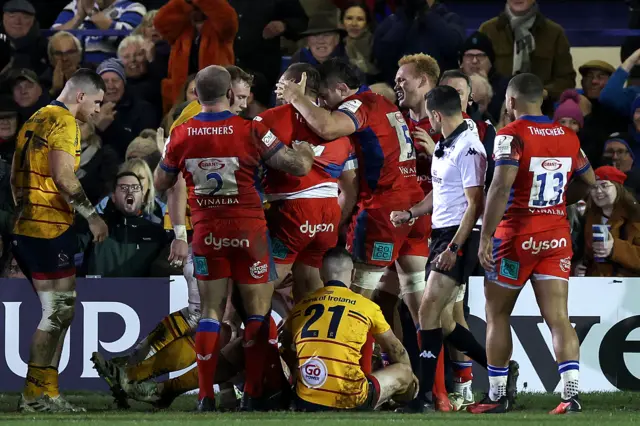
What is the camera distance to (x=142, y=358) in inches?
394

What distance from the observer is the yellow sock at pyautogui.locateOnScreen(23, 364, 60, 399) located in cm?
956

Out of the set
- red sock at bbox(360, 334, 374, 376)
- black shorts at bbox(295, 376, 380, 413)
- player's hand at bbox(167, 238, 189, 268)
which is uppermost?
player's hand at bbox(167, 238, 189, 268)

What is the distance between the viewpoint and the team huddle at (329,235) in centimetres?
891

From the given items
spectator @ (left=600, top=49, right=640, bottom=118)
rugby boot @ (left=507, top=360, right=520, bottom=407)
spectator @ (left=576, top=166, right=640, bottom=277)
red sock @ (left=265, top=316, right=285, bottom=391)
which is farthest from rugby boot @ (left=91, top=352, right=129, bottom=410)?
spectator @ (left=600, top=49, right=640, bottom=118)

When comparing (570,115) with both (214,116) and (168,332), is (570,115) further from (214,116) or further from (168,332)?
(214,116)

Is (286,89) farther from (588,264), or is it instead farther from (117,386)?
(588,264)

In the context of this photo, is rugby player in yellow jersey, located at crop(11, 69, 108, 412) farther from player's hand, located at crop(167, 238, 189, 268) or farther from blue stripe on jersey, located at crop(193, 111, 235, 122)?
blue stripe on jersey, located at crop(193, 111, 235, 122)

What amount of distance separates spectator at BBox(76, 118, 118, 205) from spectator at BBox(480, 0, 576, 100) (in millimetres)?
4120

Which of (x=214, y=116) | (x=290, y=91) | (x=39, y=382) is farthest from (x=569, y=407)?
(x=39, y=382)

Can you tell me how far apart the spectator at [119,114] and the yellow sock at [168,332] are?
3.88m

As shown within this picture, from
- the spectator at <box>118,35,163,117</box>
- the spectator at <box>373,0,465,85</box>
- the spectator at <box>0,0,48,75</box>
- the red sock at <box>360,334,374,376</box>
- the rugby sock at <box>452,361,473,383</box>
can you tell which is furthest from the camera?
the spectator at <box>0,0,48,75</box>

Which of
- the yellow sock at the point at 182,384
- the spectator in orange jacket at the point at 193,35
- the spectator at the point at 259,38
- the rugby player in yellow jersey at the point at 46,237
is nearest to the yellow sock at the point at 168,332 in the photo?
the yellow sock at the point at 182,384

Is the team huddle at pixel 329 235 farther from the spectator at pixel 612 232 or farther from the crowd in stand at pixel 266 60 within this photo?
the crowd in stand at pixel 266 60

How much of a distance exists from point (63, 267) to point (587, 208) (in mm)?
4733
